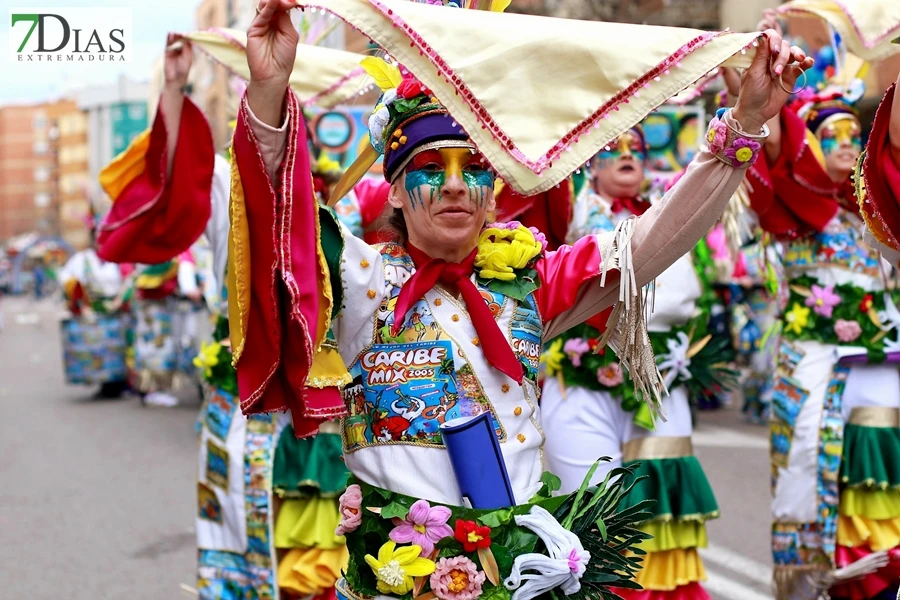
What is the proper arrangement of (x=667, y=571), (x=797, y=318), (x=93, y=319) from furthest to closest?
(x=93, y=319) < (x=797, y=318) < (x=667, y=571)

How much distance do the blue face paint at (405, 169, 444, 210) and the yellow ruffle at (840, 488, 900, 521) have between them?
2.95 m

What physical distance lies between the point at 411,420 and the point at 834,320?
2.84 metres

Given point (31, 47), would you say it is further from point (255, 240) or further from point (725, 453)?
point (725, 453)

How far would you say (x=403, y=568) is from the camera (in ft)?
8.84

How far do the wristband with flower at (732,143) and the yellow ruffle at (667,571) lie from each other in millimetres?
2343

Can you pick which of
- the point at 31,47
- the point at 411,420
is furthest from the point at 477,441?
the point at 31,47

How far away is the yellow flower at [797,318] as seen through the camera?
17.0 ft

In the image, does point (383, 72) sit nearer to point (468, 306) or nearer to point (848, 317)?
point (468, 306)

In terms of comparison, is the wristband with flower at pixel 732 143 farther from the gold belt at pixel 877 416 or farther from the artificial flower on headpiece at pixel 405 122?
the gold belt at pixel 877 416

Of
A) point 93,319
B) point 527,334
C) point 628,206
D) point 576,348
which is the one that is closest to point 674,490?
point 576,348

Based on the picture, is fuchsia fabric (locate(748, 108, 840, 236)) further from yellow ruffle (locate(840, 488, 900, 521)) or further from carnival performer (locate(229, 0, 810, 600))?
carnival performer (locate(229, 0, 810, 600))

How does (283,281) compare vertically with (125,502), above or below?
above

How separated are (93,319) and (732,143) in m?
12.5

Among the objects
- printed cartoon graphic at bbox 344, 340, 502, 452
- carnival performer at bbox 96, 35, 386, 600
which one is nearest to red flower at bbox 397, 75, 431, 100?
printed cartoon graphic at bbox 344, 340, 502, 452
